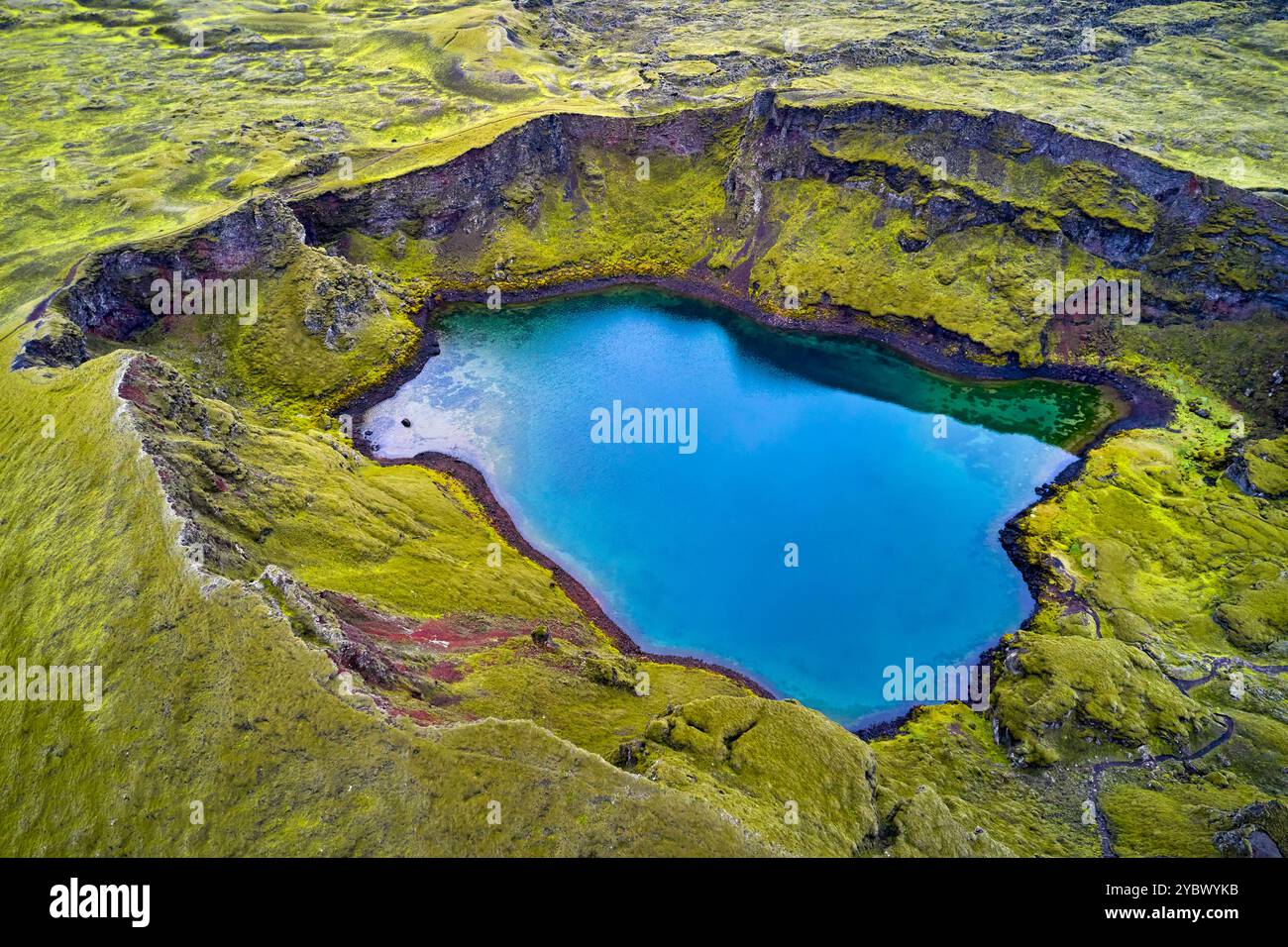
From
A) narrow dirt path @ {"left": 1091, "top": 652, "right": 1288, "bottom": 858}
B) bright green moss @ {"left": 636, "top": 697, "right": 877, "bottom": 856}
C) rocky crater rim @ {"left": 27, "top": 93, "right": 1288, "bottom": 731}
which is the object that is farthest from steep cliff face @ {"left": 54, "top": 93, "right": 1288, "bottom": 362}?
bright green moss @ {"left": 636, "top": 697, "right": 877, "bottom": 856}

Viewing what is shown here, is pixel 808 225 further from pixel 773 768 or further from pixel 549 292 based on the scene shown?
pixel 773 768

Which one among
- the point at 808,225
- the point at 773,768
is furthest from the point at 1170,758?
the point at 808,225

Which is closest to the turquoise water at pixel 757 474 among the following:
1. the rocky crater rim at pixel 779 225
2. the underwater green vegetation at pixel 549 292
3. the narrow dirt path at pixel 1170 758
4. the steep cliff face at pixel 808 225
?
the rocky crater rim at pixel 779 225

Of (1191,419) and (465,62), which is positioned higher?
(465,62)

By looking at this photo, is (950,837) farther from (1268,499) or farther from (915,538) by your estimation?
(1268,499)

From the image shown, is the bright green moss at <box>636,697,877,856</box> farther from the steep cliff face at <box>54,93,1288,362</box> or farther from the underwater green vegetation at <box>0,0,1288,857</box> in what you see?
the steep cliff face at <box>54,93,1288,362</box>

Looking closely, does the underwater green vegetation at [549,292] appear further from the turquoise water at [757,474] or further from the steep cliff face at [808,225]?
the turquoise water at [757,474]

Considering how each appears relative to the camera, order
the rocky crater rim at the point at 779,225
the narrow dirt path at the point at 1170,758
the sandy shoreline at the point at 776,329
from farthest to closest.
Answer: the rocky crater rim at the point at 779,225
the sandy shoreline at the point at 776,329
the narrow dirt path at the point at 1170,758
